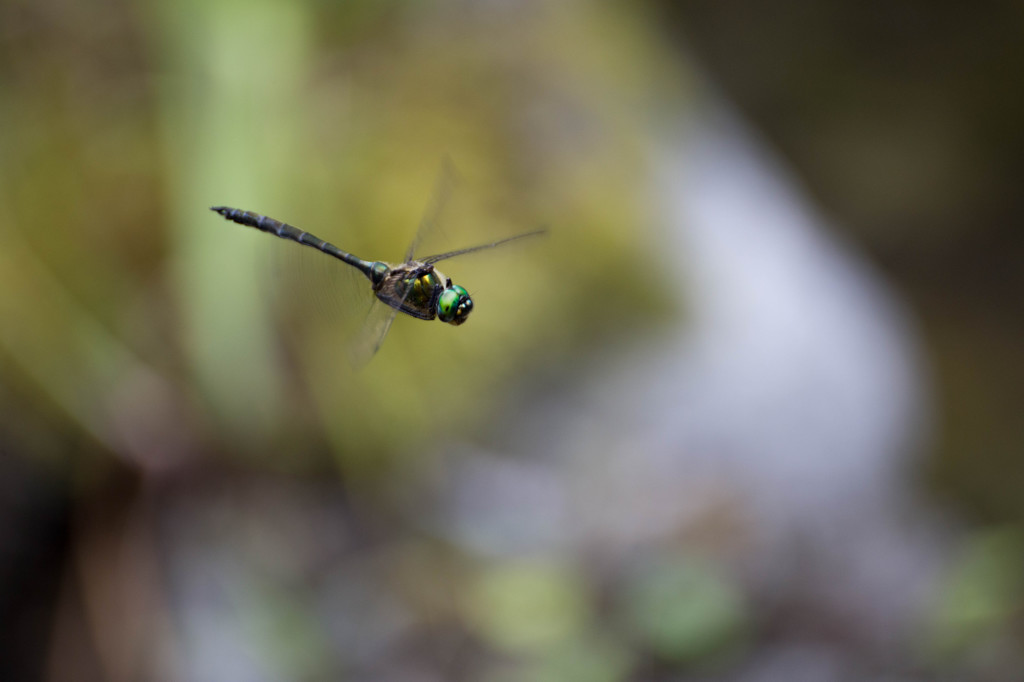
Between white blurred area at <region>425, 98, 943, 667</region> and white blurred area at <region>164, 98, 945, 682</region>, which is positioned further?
white blurred area at <region>425, 98, 943, 667</region>

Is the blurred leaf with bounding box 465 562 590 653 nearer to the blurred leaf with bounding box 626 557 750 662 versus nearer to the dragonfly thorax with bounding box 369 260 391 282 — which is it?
the blurred leaf with bounding box 626 557 750 662

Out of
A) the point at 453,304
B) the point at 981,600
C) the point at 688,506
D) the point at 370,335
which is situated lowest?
the point at 370,335

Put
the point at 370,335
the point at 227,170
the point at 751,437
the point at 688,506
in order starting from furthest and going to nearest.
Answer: the point at 751,437 < the point at 688,506 < the point at 227,170 < the point at 370,335

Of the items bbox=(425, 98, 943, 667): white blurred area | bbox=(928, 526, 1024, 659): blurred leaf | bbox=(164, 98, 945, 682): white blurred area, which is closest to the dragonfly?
bbox=(164, 98, 945, 682): white blurred area

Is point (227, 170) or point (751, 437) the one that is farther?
point (751, 437)

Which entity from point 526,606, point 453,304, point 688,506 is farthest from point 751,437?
point 453,304

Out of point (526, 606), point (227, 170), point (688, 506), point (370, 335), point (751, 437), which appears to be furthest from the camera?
point (751, 437)

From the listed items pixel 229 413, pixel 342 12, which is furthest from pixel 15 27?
pixel 229 413

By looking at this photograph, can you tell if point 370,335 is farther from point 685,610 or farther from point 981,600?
point 981,600

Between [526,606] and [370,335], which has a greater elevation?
[526,606]
